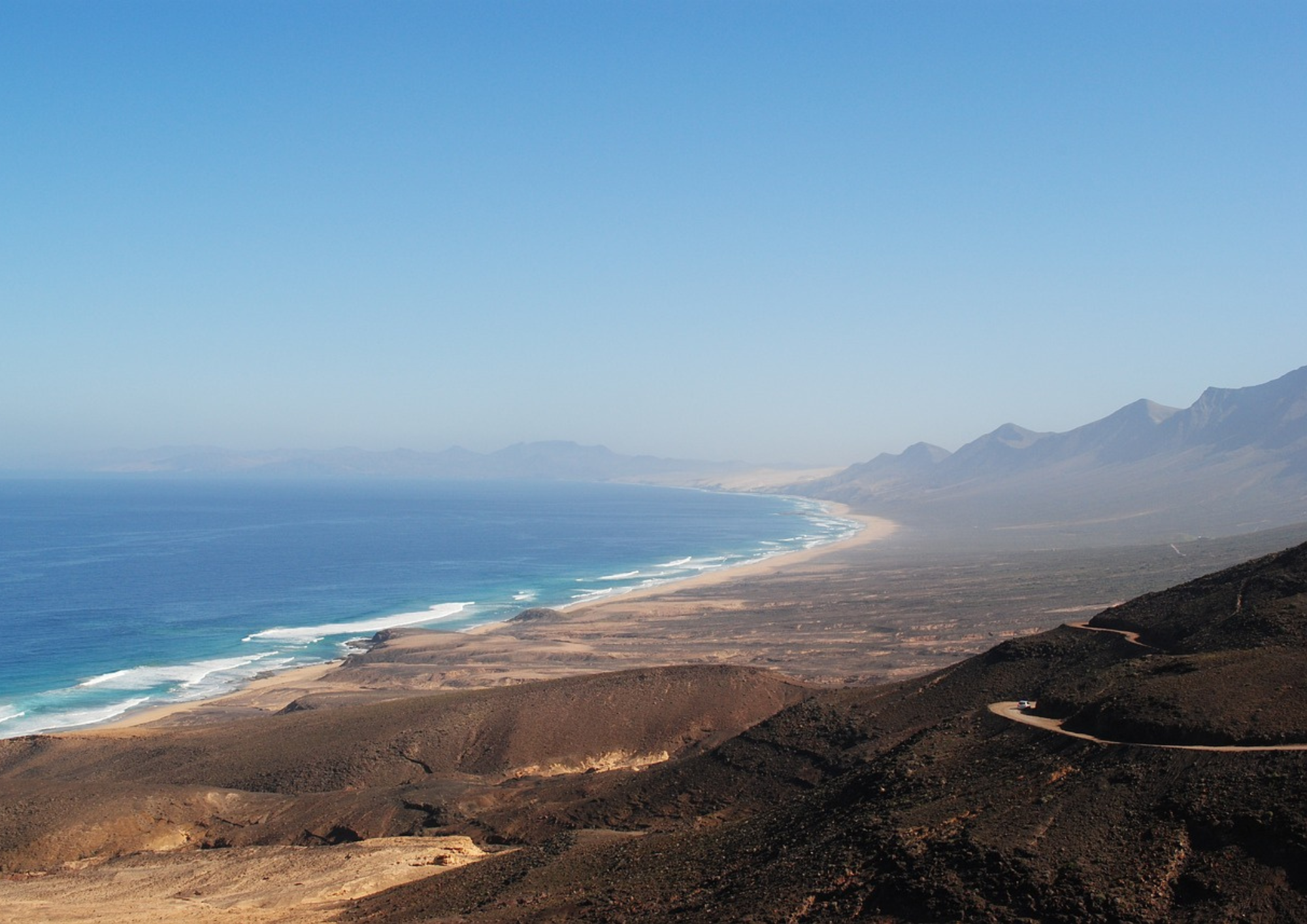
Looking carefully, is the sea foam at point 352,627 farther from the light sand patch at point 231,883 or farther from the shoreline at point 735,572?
the light sand patch at point 231,883

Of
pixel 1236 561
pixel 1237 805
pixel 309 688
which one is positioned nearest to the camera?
pixel 1237 805

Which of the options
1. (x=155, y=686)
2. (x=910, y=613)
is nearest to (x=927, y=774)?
(x=155, y=686)

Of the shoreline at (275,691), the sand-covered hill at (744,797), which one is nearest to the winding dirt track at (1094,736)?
the sand-covered hill at (744,797)

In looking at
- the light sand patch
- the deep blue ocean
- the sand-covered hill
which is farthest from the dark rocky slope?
the deep blue ocean

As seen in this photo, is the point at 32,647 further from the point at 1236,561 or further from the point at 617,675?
the point at 1236,561

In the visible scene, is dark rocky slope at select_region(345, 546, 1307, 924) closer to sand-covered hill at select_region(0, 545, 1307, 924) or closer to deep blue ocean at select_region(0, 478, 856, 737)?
sand-covered hill at select_region(0, 545, 1307, 924)

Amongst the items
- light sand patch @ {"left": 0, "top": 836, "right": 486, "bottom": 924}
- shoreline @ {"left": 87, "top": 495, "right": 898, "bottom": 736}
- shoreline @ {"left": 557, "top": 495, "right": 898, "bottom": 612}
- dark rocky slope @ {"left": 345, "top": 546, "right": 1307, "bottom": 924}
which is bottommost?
shoreline @ {"left": 87, "top": 495, "right": 898, "bottom": 736}
